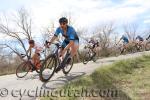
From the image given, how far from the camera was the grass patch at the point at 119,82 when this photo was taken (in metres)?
10.1

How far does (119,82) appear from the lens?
13508 mm

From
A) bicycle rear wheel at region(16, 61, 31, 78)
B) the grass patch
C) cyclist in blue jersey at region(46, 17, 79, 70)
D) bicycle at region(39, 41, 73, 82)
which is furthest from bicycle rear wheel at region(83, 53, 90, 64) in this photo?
cyclist in blue jersey at region(46, 17, 79, 70)

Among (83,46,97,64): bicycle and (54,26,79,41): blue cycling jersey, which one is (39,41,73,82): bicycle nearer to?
(54,26,79,41): blue cycling jersey

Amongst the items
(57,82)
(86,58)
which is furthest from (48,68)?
(86,58)

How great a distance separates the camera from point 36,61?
14.6m

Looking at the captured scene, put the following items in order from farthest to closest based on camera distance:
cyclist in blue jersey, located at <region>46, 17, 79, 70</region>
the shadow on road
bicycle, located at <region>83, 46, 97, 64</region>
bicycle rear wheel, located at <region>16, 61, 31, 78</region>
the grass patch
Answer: bicycle, located at <region>83, 46, 97, 64</region>, bicycle rear wheel, located at <region>16, 61, 31, 78</region>, cyclist in blue jersey, located at <region>46, 17, 79, 70</region>, the shadow on road, the grass patch

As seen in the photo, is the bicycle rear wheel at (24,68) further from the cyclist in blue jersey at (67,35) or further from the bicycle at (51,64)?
the cyclist in blue jersey at (67,35)

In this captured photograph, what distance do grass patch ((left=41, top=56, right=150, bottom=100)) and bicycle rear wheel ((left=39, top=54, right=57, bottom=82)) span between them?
0.95 m

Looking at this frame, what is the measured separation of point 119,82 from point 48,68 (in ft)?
10.0

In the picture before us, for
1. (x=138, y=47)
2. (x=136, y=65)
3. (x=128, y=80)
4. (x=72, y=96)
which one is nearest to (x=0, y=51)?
(x=138, y=47)

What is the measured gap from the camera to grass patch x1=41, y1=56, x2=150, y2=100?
10062 millimetres

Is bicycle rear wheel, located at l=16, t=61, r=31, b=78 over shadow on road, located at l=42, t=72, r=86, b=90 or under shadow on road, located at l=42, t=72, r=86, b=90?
over

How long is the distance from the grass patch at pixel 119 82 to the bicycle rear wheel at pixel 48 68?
37.6 inches

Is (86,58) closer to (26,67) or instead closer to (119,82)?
(26,67)
